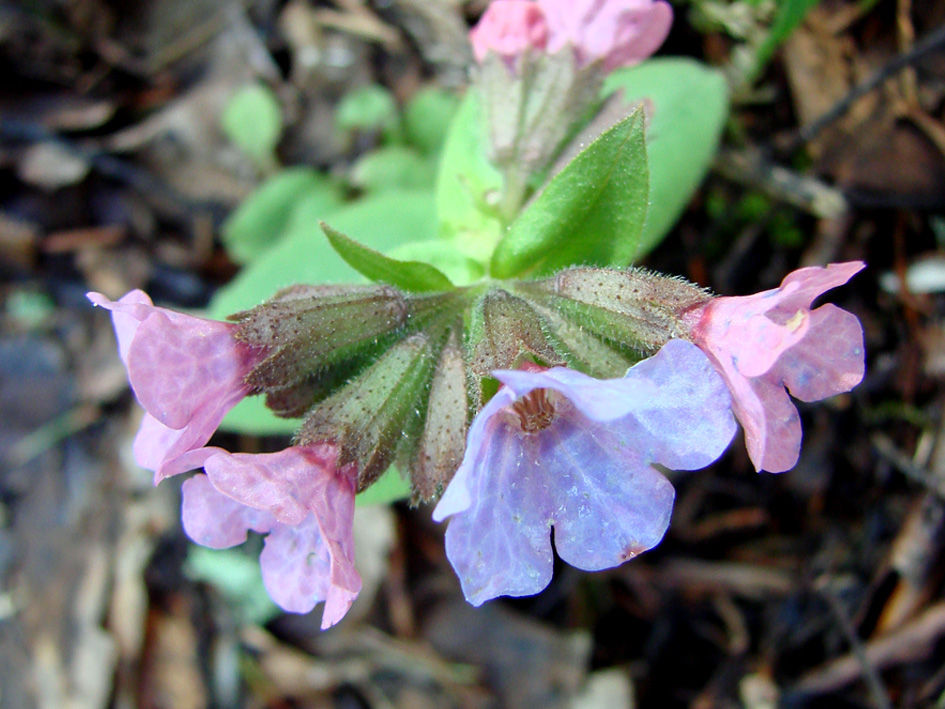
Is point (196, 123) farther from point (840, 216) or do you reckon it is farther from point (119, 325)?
point (840, 216)

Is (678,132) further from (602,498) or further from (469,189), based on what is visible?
(602,498)

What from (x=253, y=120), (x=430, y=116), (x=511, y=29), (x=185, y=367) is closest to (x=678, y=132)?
(x=511, y=29)

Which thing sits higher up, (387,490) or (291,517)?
(291,517)

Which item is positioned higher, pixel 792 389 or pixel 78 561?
pixel 792 389

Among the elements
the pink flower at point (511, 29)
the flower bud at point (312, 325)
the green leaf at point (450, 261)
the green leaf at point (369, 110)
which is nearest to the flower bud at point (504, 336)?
the flower bud at point (312, 325)

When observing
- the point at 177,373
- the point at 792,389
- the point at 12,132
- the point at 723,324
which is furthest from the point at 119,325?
the point at 12,132

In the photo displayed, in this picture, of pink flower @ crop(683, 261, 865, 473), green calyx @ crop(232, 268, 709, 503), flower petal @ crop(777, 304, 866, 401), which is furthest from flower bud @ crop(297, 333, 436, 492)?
flower petal @ crop(777, 304, 866, 401)

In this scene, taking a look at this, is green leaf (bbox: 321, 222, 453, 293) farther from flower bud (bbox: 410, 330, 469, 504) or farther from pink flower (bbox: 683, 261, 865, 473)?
pink flower (bbox: 683, 261, 865, 473)
